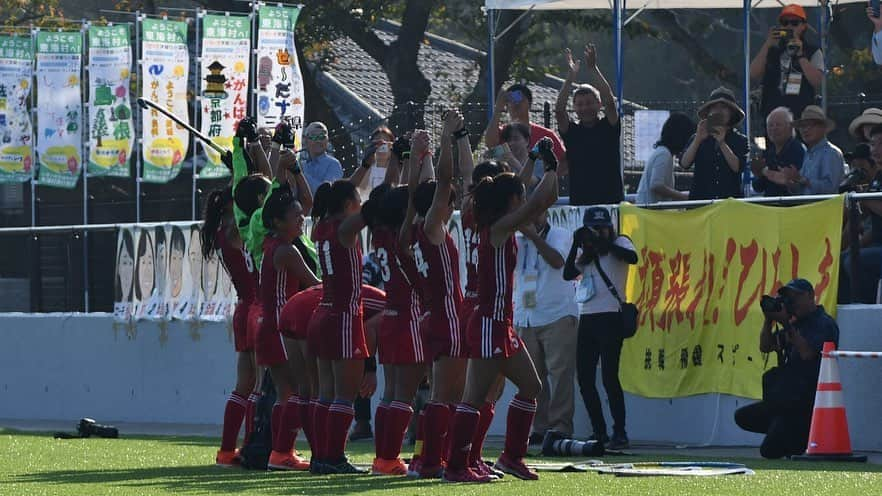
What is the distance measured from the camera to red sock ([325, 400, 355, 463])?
39.8 feet

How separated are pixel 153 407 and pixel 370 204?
9071 mm

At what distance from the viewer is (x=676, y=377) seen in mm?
15828

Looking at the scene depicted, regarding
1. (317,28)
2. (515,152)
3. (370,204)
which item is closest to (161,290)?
(515,152)

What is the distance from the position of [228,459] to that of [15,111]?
12679 millimetres

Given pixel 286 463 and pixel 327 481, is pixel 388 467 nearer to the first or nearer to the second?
pixel 327 481

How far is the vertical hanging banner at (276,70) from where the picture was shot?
23.4 meters

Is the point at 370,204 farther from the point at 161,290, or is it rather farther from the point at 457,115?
the point at 161,290

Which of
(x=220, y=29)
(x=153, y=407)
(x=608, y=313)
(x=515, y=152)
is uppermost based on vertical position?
(x=220, y=29)

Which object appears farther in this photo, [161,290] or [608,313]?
[161,290]

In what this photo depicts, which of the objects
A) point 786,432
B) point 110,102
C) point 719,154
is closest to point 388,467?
point 786,432

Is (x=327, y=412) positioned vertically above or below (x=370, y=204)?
below

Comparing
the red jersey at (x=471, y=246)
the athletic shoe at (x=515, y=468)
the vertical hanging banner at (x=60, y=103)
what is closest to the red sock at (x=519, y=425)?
the athletic shoe at (x=515, y=468)

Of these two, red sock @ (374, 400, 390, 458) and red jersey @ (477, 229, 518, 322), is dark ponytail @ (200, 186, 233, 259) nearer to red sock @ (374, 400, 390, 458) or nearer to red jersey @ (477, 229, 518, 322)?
red sock @ (374, 400, 390, 458)

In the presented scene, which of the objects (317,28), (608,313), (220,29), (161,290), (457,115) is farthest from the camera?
(317,28)
